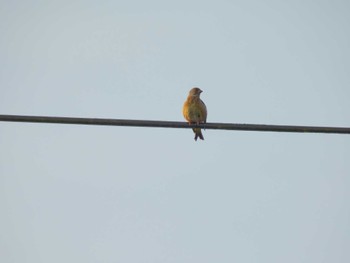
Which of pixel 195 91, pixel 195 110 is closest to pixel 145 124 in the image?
pixel 195 110

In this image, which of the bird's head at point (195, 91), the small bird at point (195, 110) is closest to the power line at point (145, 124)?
the small bird at point (195, 110)

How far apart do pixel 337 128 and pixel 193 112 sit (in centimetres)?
461

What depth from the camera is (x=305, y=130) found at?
545cm

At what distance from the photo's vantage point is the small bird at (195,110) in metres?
9.88

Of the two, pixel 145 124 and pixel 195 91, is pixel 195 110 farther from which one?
pixel 145 124

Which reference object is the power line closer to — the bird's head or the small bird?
the small bird

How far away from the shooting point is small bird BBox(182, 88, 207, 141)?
32.4ft

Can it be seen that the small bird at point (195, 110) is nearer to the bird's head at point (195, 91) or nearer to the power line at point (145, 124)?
the bird's head at point (195, 91)

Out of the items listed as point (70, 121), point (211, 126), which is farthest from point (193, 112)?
point (70, 121)

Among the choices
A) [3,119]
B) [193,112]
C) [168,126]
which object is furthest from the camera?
[193,112]

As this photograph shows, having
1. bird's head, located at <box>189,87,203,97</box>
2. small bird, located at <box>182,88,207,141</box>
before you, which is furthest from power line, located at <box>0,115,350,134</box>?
bird's head, located at <box>189,87,203,97</box>

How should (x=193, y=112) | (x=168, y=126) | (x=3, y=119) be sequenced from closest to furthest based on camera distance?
(x=3, y=119), (x=168, y=126), (x=193, y=112)

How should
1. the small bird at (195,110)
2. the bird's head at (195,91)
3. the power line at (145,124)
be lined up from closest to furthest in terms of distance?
the power line at (145,124) → the small bird at (195,110) → the bird's head at (195,91)

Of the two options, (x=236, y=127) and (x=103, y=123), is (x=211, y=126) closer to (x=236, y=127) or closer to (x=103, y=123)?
(x=236, y=127)
